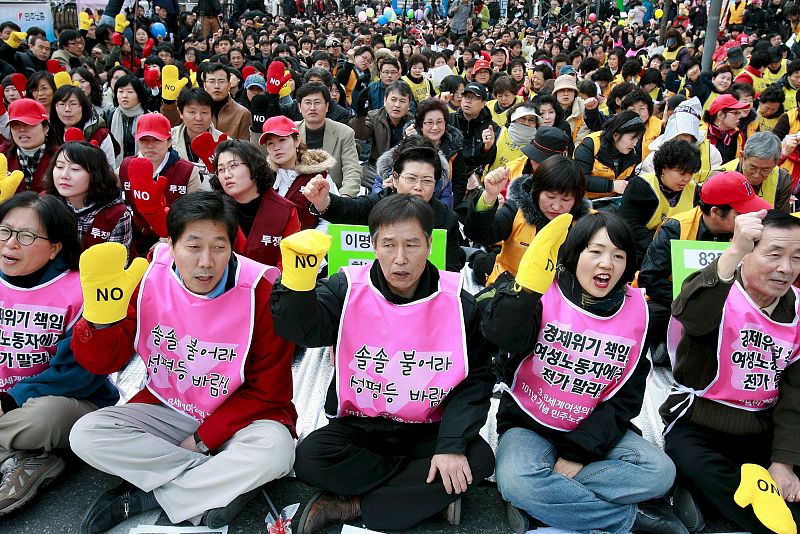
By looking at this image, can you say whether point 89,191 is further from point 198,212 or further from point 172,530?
point 172,530

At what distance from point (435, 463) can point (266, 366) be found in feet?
2.64

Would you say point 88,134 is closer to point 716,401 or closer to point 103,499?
point 103,499

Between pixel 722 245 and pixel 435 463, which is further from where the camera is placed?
pixel 722 245

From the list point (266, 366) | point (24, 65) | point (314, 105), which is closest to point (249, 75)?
point (314, 105)

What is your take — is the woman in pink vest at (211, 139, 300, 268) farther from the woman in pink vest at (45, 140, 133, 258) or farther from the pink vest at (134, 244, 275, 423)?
the pink vest at (134, 244, 275, 423)

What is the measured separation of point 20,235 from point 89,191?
0.97 meters

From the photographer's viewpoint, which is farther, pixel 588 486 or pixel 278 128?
pixel 278 128

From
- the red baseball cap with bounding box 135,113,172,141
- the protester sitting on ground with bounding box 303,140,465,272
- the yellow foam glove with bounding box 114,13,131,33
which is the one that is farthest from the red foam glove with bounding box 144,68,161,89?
the protester sitting on ground with bounding box 303,140,465,272

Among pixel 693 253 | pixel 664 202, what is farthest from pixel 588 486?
pixel 664 202

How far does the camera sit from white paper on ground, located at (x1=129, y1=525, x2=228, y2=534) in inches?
96.3

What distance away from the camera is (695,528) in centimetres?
251

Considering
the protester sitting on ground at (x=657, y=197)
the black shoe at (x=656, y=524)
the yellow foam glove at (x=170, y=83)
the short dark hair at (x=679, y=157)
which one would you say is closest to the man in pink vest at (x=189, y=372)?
the black shoe at (x=656, y=524)

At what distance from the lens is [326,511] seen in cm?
249

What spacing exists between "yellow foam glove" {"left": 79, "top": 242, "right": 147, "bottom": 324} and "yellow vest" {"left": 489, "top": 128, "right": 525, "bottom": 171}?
4.28 meters
